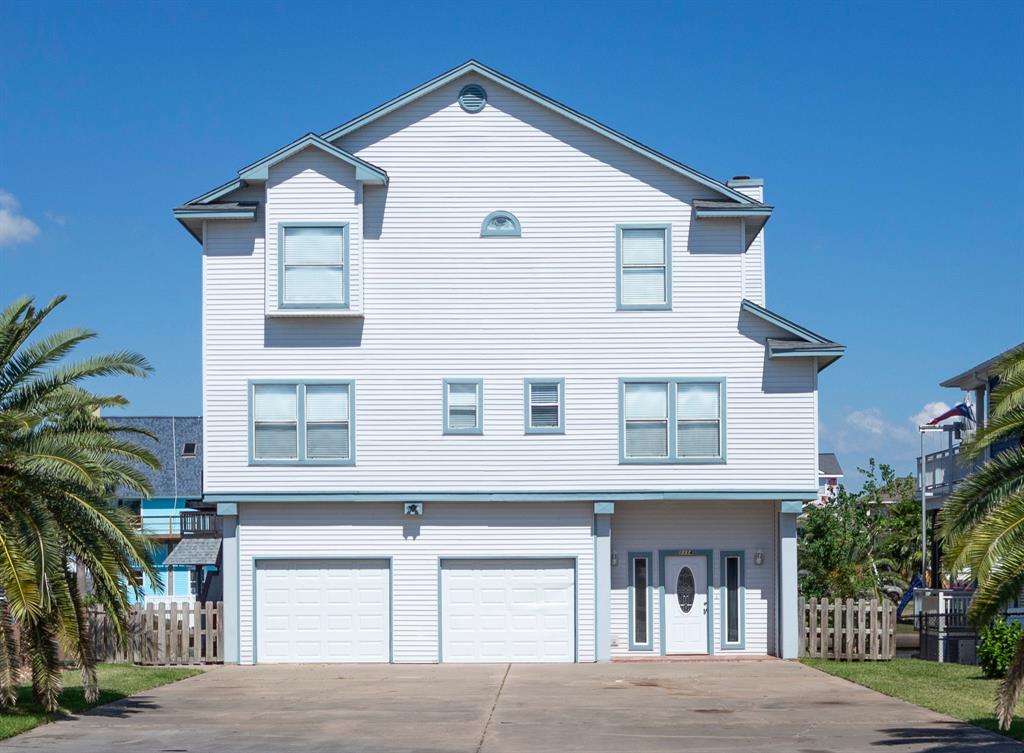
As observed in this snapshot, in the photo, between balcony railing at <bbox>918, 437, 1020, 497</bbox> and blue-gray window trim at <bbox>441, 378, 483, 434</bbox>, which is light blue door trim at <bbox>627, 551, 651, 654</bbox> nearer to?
blue-gray window trim at <bbox>441, 378, 483, 434</bbox>

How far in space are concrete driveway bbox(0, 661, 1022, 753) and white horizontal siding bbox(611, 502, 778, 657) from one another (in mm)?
2698

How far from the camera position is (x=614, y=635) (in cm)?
2986

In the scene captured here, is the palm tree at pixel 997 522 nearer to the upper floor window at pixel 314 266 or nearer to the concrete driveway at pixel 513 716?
the concrete driveway at pixel 513 716

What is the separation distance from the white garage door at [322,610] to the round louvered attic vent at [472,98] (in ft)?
31.8

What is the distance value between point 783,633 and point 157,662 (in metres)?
13.0

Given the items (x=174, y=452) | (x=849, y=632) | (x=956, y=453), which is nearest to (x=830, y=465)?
(x=174, y=452)

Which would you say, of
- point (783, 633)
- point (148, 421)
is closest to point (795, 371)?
point (783, 633)

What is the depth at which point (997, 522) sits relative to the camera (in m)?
16.0

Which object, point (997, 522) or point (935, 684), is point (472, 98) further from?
point (997, 522)

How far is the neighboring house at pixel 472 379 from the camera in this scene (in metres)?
29.0

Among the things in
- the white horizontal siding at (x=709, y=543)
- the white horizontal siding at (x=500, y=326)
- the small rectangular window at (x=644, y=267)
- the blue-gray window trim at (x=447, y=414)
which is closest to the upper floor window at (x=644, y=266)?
the small rectangular window at (x=644, y=267)

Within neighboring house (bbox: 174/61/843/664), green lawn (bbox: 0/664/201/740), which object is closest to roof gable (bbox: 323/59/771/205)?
neighboring house (bbox: 174/61/843/664)

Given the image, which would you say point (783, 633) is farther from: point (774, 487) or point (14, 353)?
point (14, 353)

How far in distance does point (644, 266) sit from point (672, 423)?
132 inches
